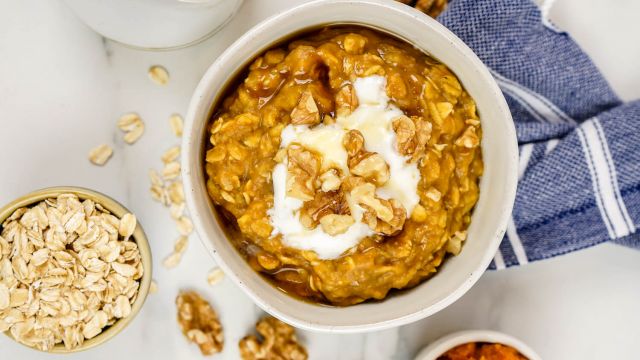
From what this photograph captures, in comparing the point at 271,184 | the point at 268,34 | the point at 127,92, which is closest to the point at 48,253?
the point at 127,92

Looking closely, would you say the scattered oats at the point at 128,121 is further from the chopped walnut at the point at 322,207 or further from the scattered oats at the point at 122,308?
the chopped walnut at the point at 322,207

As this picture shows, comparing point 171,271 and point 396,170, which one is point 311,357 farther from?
point 396,170

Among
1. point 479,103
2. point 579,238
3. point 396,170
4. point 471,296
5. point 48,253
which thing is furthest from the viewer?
point 471,296

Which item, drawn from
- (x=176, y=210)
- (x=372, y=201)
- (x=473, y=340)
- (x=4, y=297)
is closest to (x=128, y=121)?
(x=176, y=210)

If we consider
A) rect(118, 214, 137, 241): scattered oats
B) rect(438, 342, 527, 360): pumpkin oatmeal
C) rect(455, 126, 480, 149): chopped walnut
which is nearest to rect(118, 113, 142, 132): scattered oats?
Result: rect(118, 214, 137, 241): scattered oats

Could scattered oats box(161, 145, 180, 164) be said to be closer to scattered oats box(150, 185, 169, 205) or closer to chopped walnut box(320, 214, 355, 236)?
scattered oats box(150, 185, 169, 205)

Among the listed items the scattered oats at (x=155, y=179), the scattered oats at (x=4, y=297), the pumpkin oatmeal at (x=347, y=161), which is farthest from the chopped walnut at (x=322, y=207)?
the scattered oats at (x=4, y=297)
